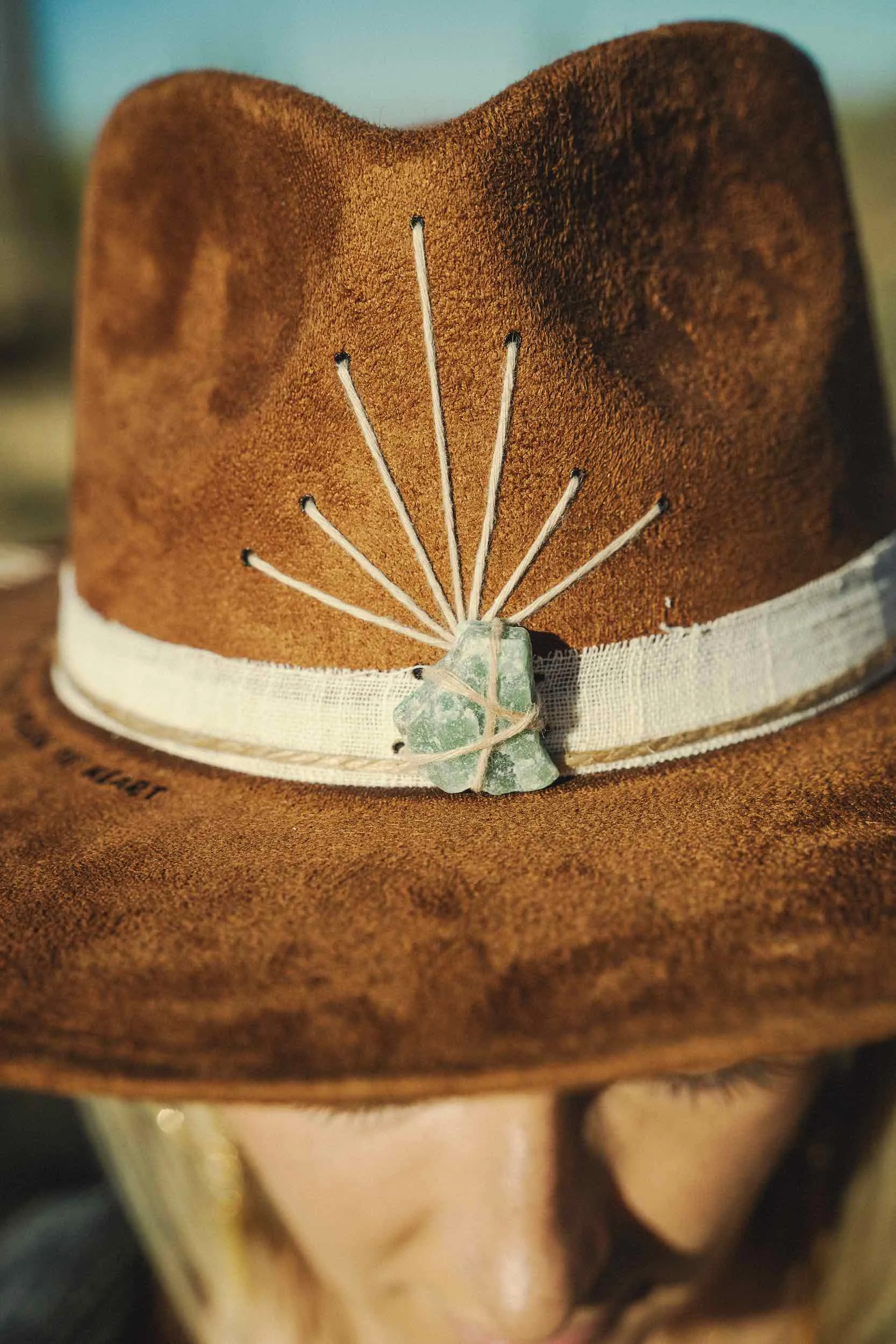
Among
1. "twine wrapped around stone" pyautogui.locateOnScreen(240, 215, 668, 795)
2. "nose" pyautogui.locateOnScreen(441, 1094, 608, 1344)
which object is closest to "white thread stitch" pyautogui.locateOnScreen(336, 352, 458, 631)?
"twine wrapped around stone" pyautogui.locateOnScreen(240, 215, 668, 795)

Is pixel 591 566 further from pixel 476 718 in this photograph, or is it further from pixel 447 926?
pixel 447 926

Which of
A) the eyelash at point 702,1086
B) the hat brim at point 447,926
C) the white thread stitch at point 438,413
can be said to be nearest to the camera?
the hat brim at point 447,926

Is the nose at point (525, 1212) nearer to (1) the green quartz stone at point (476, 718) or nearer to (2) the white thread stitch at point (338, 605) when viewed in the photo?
(1) the green quartz stone at point (476, 718)

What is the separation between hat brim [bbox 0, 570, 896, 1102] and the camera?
50cm

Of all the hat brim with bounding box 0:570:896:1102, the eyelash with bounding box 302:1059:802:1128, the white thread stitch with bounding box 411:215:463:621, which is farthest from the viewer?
the eyelash with bounding box 302:1059:802:1128

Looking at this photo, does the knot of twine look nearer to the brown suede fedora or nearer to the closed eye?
the brown suede fedora

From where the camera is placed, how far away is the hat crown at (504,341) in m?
0.64

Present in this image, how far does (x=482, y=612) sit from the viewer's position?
0.68 m

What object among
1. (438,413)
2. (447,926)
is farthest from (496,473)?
(447,926)

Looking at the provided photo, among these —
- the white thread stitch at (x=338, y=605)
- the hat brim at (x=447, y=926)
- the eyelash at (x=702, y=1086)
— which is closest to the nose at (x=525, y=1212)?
the eyelash at (x=702, y=1086)

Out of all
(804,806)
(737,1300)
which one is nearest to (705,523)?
(804,806)

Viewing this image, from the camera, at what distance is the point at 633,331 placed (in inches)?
27.5

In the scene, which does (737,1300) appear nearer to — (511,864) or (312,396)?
(511,864)

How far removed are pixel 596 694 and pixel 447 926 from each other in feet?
0.68
